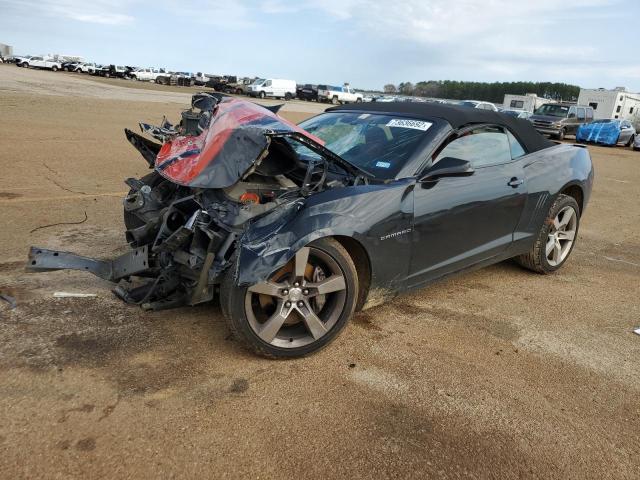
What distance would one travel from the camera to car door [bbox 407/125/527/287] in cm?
370

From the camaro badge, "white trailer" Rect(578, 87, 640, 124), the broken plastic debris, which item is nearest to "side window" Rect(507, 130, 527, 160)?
the camaro badge

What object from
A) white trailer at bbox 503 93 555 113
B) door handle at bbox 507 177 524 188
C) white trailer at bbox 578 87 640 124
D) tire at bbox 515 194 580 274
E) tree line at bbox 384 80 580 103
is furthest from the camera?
tree line at bbox 384 80 580 103

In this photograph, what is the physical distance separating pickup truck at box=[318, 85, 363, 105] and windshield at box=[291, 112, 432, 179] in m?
48.6

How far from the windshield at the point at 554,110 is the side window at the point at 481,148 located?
81.3ft

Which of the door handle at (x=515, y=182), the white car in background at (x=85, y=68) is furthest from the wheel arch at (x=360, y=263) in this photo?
the white car in background at (x=85, y=68)

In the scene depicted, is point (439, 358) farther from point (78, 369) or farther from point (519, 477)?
point (78, 369)

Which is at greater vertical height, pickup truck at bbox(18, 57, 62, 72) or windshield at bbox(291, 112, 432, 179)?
windshield at bbox(291, 112, 432, 179)

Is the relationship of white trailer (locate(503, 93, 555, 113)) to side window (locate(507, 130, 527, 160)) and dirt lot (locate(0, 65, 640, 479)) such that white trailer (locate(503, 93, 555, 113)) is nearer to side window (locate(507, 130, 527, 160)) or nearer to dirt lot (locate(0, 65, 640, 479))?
side window (locate(507, 130, 527, 160))

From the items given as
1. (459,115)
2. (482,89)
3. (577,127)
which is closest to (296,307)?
(459,115)

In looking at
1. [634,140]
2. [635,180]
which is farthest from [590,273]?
[634,140]

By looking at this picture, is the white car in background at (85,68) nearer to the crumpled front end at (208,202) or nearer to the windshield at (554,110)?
the windshield at (554,110)

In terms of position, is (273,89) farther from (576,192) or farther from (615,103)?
(576,192)

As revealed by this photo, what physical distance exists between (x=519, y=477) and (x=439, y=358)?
1072 millimetres

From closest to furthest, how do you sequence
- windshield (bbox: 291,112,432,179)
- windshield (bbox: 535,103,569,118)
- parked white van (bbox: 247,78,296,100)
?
1. windshield (bbox: 291,112,432,179)
2. windshield (bbox: 535,103,569,118)
3. parked white van (bbox: 247,78,296,100)
